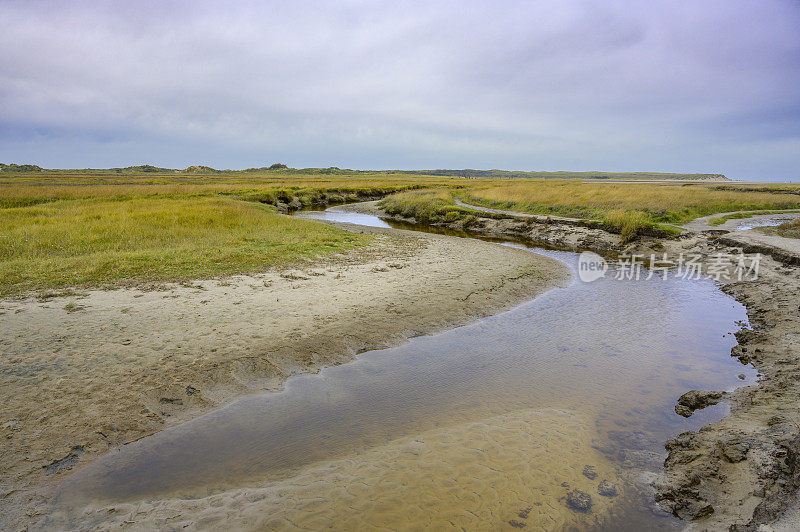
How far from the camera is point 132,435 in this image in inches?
233

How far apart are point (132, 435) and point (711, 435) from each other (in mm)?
8338

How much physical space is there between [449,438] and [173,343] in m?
5.84

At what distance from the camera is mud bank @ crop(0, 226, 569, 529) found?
18.6ft

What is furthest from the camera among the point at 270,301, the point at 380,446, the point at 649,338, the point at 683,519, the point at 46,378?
the point at 270,301

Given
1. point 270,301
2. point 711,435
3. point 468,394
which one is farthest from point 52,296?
point 711,435

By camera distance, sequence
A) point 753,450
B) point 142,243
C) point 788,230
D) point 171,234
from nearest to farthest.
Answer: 1. point 753,450
2. point 142,243
3. point 171,234
4. point 788,230

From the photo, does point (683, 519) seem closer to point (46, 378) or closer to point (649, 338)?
point (649, 338)

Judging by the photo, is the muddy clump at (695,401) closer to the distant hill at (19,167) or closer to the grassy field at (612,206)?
the grassy field at (612,206)

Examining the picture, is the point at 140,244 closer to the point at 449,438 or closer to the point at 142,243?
the point at 142,243

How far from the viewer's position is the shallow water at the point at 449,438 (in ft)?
15.4

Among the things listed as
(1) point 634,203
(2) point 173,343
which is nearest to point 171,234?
(2) point 173,343

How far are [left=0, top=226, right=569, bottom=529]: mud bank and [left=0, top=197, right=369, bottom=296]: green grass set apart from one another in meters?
1.75

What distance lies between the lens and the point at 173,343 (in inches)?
326

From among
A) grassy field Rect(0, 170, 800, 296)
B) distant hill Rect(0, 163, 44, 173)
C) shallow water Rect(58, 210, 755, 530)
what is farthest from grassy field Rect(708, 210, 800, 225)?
distant hill Rect(0, 163, 44, 173)
